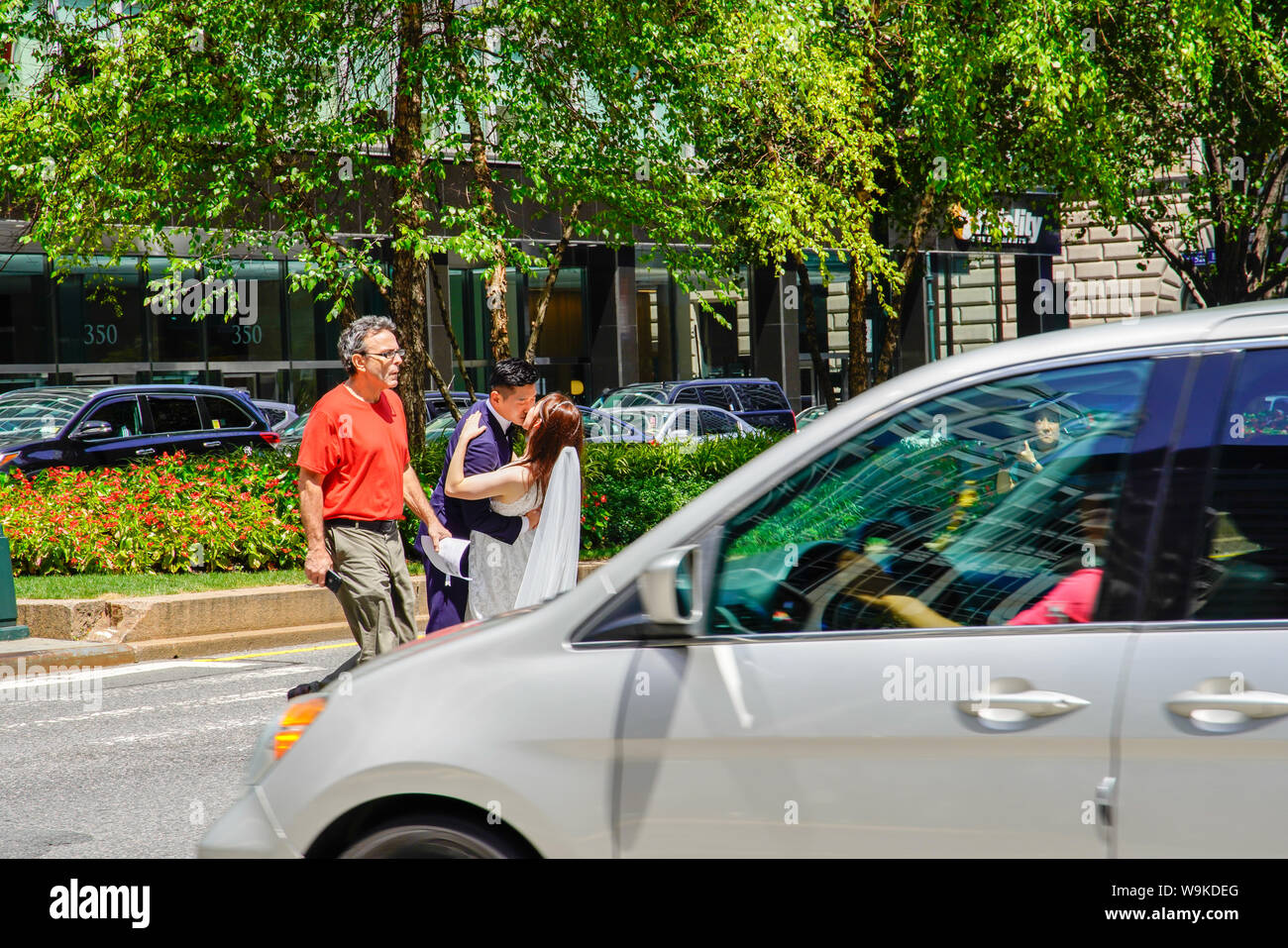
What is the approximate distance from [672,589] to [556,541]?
346cm

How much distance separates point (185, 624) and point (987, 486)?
849 cm

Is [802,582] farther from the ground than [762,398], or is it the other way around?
[802,582]

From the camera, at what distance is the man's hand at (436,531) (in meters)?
6.65

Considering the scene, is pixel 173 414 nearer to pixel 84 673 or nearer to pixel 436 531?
pixel 84 673

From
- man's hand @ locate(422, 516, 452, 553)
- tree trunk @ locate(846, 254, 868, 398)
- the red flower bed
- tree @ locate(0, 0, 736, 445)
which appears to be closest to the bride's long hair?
man's hand @ locate(422, 516, 452, 553)

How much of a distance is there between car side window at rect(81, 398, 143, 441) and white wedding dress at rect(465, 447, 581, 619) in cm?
1471

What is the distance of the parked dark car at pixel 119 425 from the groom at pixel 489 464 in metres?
13.6

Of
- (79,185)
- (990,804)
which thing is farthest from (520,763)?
(79,185)

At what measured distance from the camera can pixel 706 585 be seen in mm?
3031

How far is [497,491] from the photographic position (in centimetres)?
655

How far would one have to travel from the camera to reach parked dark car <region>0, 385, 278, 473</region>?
62.7 ft

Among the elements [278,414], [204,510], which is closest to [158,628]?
[204,510]

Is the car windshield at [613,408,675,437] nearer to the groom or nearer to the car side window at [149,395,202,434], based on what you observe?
the car side window at [149,395,202,434]

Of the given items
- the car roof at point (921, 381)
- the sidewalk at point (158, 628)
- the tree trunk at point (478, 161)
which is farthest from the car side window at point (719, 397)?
the car roof at point (921, 381)
